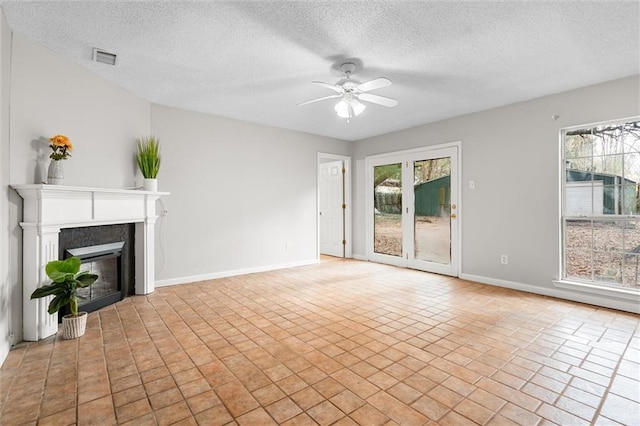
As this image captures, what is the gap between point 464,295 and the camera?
377cm

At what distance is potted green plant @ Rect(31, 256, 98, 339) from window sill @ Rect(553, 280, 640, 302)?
4.89 m

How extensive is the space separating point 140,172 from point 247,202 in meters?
1.55

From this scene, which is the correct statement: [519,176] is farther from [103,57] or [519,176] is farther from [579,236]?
[103,57]

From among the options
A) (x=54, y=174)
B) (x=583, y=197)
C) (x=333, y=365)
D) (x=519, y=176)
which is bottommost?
(x=333, y=365)

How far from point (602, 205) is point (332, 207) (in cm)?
438

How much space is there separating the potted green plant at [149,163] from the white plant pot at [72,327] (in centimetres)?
165

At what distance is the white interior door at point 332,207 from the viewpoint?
659cm

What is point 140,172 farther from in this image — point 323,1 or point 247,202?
point 323,1

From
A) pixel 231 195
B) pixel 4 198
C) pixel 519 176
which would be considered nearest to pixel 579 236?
pixel 519 176

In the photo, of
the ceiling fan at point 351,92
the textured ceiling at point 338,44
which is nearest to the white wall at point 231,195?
the textured ceiling at point 338,44

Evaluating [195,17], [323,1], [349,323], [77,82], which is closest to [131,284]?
[77,82]

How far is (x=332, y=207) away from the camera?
6.77 m

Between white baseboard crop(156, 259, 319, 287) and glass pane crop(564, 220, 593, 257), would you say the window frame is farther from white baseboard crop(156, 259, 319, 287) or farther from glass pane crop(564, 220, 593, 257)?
white baseboard crop(156, 259, 319, 287)

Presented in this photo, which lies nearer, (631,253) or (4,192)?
(4,192)
